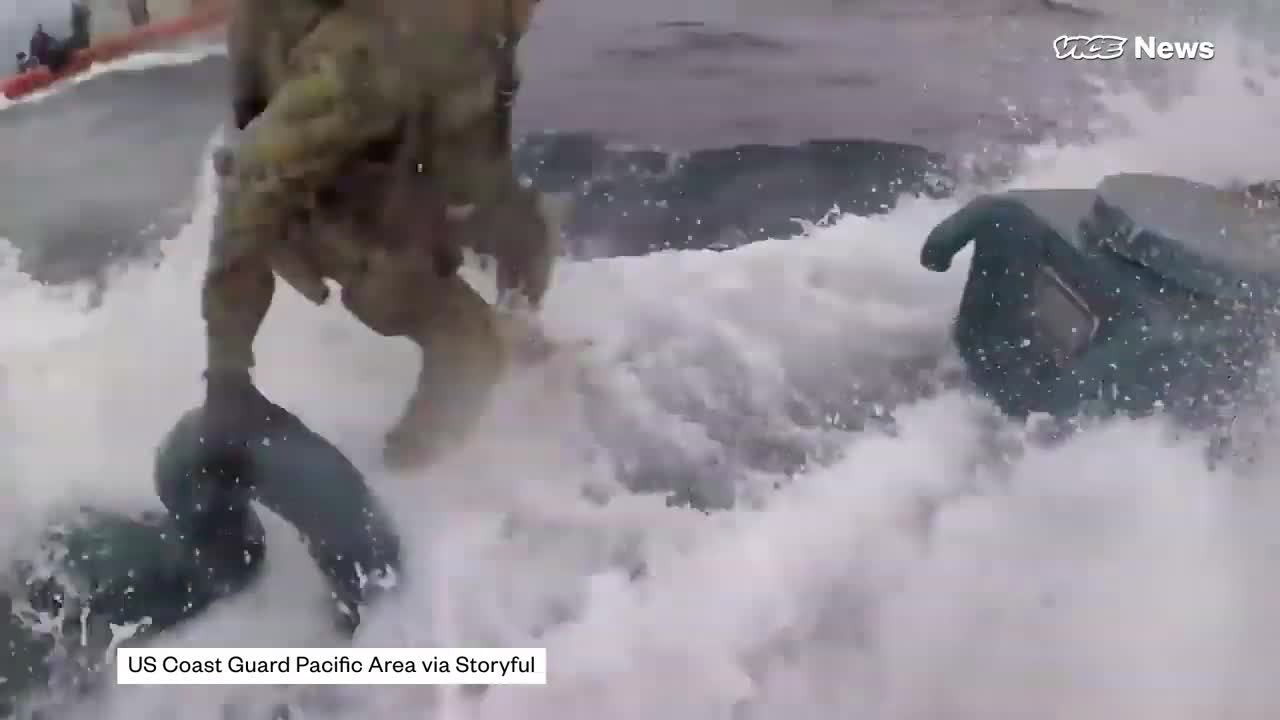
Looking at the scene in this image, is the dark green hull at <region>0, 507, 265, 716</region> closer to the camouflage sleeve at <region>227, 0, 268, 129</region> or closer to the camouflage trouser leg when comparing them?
the camouflage trouser leg

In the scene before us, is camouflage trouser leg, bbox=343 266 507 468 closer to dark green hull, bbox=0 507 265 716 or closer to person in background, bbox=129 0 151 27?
dark green hull, bbox=0 507 265 716

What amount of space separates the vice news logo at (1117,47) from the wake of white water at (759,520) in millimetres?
49

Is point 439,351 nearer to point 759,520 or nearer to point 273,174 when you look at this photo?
point 273,174

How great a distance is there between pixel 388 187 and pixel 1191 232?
65 cm

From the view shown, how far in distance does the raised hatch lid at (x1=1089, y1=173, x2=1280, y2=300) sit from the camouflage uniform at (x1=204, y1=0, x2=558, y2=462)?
1.52 ft

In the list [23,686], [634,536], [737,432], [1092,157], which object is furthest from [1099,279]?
[23,686]

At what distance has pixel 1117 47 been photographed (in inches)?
29.4

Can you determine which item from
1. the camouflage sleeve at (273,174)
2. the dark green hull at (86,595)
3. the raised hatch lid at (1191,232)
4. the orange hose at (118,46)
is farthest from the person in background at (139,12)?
the raised hatch lid at (1191,232)

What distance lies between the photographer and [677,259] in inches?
30.0

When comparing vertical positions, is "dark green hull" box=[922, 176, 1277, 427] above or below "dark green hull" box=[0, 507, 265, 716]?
above

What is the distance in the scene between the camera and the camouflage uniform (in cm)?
71

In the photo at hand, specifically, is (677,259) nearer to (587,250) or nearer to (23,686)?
(587,250)
